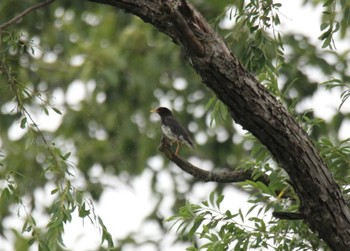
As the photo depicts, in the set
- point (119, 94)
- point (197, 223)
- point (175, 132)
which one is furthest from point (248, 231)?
point (119, 94)

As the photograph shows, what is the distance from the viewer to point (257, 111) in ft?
12.7

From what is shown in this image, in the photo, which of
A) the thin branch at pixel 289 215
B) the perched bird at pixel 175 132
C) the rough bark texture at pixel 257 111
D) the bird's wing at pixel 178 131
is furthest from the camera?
the bird's wing at pixel 178 131

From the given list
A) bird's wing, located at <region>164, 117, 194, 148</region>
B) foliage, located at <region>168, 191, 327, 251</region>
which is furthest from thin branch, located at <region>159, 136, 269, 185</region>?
bird's wing, located at <region>164, 117, 194, 148</region>

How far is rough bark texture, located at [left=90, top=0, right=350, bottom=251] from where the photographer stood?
3742 mm

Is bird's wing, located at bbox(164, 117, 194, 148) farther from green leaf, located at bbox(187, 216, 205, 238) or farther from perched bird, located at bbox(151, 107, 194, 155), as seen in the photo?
green leaf, located at bbox(187, 216, 205, 238)

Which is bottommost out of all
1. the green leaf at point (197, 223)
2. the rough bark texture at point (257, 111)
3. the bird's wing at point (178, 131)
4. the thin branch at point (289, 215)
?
the bird's wing at point (178, 131)

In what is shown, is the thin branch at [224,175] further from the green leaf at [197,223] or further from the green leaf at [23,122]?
the green leaf at [23,122]

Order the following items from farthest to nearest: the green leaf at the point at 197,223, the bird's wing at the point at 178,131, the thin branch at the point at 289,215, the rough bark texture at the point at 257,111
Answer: the bird's wing at the point at 178,131 < the green leaf at the point at 197,223 < the thin branch at the point at 289,215 < the rough bark texture at the point at 257,111

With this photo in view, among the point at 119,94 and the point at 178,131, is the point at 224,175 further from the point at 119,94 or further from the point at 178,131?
the point at 119,94

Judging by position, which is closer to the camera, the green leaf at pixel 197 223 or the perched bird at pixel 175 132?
the green leaf at pixel 197 223

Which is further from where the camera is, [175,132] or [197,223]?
[175,132]

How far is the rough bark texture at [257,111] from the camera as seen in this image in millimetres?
3742

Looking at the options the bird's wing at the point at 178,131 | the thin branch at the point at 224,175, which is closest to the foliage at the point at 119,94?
the bird's wing at the point at 178,131

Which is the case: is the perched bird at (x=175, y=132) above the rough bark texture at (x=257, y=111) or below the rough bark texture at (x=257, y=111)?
below
